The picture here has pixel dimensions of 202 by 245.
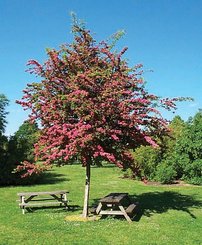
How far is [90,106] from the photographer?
1259 centimetres

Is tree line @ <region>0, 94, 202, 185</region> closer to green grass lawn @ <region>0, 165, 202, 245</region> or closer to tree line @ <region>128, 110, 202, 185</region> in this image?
tree line @ <region>128, 110, 202, 185</region>

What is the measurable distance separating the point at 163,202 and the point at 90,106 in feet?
25.6

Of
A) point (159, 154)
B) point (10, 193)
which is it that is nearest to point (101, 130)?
point (10, 193)

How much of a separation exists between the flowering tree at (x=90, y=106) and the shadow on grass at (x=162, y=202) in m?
3.03

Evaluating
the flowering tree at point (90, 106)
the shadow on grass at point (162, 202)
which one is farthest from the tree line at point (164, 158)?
the flowering tree at point (90, 106)

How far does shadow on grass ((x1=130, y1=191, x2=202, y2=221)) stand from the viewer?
51.3 feet

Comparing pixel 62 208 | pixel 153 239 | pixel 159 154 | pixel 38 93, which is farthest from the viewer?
pixel 159 154

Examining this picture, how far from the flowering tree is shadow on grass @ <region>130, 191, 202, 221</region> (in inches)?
123

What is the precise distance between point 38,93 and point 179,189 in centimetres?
1344

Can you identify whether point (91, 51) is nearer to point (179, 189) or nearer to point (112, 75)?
point (112, 75)

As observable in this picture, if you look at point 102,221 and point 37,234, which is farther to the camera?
point 102,221

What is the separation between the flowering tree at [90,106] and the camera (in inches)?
501

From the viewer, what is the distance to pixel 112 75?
44.5 feet

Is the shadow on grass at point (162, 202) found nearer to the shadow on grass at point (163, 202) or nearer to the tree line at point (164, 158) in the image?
the shadow on grass at point (163, 202)
